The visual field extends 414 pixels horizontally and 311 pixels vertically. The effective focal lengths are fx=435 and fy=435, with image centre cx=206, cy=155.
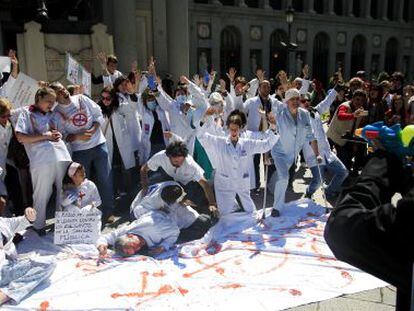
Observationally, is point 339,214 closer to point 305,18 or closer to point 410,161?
point 410,161

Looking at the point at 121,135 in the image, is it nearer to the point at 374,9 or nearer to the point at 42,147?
the point at 42,147

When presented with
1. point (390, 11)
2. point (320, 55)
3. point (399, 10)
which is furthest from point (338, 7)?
point (399, 10)

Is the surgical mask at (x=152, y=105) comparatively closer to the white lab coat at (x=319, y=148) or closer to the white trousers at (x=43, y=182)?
the white trousers at (x=43, y=182)

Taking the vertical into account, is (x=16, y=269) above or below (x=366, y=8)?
below

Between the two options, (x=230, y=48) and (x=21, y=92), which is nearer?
(x=21, y=92)

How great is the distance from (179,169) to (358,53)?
3791 centimetres

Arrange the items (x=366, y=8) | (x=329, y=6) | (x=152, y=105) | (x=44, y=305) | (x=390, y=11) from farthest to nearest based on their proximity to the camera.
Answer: (x=390, y=11) < (x=366, y=8) < (x=329, y=6) < (x=152, y=105) < (x=44, y=305)

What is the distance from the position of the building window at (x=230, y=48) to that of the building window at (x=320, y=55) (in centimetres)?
795

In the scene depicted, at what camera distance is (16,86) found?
228 inches

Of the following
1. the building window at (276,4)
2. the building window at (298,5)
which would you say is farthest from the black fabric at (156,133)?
the building window at (298,5)

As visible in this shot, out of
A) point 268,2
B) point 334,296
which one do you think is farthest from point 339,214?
point 268,2

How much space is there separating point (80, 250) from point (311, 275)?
2413mm

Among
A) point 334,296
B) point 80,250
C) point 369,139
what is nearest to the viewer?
point 369,139

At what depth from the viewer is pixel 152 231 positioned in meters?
4.73
